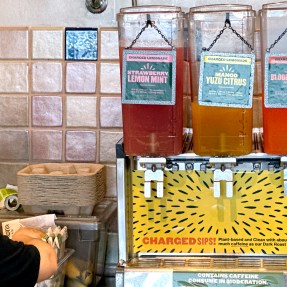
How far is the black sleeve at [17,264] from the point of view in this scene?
154cm

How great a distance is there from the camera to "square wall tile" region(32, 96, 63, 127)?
8.03 ft

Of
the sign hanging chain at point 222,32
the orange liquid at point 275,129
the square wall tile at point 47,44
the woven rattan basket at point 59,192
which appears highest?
the square wall tile at point 47,44

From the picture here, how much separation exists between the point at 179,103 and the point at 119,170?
9.7 inches

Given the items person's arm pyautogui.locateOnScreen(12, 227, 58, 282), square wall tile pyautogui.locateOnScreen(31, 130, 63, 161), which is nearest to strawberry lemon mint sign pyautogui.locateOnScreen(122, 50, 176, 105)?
person's arm pyautogui.locateOnScreen(12, 227, 58, 282)

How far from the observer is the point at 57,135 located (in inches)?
96.7

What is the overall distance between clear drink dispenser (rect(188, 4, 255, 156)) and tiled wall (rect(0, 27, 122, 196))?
68 cm

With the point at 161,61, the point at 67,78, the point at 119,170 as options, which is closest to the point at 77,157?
the point at 67,78

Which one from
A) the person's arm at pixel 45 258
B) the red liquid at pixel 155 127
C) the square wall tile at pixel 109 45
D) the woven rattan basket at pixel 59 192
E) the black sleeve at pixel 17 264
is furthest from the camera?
the square wall tile at pixel 109 45

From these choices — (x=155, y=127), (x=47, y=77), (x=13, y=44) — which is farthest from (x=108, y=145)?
(x=155, y=127)

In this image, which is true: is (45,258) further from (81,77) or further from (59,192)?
(81,77)

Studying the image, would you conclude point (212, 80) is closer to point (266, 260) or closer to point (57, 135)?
point (266, 260)

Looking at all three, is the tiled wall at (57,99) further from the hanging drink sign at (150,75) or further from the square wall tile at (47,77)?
the hanging drink sign at (150,75)

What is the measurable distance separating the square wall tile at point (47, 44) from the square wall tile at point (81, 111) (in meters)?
0.17

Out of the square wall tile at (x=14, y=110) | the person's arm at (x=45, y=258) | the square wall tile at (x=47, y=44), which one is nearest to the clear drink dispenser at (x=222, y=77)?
the person's arm at (x=45, y=258)
